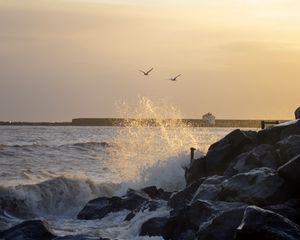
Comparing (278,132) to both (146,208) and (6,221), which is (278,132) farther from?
(6,221)

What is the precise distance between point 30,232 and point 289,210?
5952mm

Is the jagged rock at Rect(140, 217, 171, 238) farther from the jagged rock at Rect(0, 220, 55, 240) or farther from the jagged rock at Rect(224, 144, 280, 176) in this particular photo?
the jagged rock at Rect(224, 144, 280, 176)

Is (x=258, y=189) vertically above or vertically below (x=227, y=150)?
below

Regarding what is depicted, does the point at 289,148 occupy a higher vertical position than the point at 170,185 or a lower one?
higher

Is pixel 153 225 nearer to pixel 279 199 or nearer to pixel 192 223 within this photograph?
pixel 192 223

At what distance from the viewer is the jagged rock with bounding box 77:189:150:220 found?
61.2 ft

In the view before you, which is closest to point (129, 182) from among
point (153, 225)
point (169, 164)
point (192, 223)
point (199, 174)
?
point (169, 164)

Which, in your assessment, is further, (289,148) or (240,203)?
(289,148)

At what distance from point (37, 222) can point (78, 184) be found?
11.6 metres

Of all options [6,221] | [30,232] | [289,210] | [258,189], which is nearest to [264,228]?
[289,210]

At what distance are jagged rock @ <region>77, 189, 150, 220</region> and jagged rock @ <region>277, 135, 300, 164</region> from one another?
214 inches

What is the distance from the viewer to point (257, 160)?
15992 millimetres

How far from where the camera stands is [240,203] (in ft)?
39.6

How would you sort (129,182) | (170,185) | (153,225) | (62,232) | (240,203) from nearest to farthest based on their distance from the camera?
(240,203) < (153,225) < (62,232) < (170,185) < (129,182)
